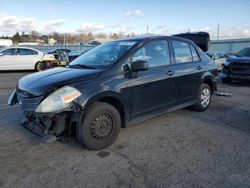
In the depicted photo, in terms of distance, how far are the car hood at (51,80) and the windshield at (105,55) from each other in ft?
1.22

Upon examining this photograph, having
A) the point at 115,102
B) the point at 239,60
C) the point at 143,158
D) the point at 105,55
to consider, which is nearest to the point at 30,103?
the point at 115,102

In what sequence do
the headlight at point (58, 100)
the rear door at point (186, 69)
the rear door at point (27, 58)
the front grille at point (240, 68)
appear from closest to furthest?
the headlight at point (58, 100) → the rear door at point (186, 69) → the front grille at point (240, 68) → the rear door at point (27, 58)

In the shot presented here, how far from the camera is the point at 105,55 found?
14.7 ft

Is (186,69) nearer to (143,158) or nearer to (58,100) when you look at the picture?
(143,158)

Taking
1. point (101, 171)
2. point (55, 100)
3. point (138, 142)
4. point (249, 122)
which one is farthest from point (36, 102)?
point (249, 122)

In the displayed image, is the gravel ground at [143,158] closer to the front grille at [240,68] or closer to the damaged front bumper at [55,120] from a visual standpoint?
the damaged front bumper at [55,120]

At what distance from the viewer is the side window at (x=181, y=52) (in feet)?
16.5

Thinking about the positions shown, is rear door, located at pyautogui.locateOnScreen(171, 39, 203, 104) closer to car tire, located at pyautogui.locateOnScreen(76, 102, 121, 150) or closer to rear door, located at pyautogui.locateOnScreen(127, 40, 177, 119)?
rear door, located at pyautogui.locateOnScreen(127, 40, 177, 119)

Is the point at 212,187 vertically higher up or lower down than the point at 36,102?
lower down

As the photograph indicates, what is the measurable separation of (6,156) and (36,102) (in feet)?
3.09

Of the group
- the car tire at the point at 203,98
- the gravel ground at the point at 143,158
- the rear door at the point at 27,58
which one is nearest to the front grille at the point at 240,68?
the car tire at the point at 203,98

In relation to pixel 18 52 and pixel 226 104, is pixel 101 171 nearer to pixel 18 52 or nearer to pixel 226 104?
pixel 226 104

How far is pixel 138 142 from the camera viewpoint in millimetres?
4074

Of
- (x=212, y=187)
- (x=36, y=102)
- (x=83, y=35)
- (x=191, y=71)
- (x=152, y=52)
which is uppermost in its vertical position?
(x=83, y=35)
